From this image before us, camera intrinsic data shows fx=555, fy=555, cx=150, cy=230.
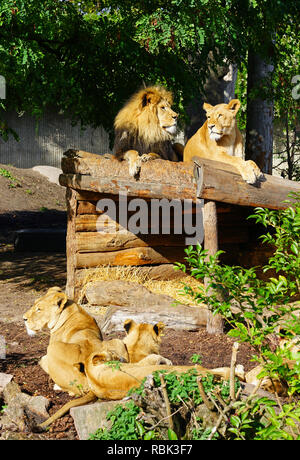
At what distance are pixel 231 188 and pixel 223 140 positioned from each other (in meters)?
0.97

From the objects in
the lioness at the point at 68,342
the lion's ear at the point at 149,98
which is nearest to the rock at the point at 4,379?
the lioness at the point at 68,342

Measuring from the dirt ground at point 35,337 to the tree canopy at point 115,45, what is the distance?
8.55 feet

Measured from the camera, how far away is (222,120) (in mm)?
7105

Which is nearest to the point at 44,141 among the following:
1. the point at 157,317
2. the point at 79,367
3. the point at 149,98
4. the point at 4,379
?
the point at 149,98

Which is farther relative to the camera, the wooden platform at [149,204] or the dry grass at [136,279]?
the dry grass at [136,279]

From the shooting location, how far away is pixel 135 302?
7.32m

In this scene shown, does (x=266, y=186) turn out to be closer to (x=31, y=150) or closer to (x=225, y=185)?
(x=225, y=185)

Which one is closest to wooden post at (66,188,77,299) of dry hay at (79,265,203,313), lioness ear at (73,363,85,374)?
dry hay at (79,265,203,313)

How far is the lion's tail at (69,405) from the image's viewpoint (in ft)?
→ 13.1

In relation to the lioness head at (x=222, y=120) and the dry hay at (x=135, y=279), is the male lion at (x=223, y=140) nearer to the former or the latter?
the lioness head at (x=222, y=120)

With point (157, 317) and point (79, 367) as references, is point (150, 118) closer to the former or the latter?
point (157, 317)

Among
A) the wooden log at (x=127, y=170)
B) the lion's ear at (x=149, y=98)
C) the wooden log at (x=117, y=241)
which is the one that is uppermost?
the lion's ear at (x=149, y=98)

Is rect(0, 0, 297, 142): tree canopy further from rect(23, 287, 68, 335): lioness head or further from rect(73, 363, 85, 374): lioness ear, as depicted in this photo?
rect(73, 363, 85, 374): lioness ear

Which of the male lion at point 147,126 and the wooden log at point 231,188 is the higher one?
the male lion at point 147,126
